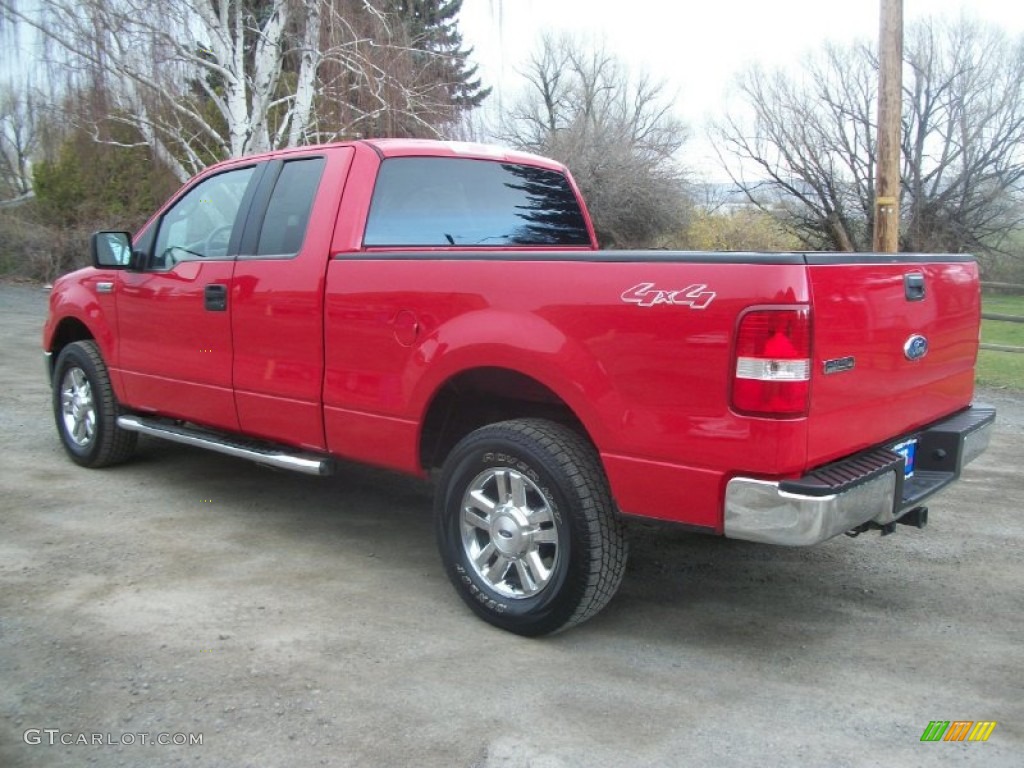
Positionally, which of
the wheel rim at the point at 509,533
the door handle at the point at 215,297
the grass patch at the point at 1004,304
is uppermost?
the door handle at the point at 215,297

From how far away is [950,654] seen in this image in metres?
3.48

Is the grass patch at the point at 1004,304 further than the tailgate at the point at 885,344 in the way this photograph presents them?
Yes

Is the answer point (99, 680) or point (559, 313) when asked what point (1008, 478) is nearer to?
point (559, 313)

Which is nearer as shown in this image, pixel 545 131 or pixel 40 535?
pixel 40 535

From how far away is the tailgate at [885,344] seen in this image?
301 cm

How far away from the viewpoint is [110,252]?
5352 millimetres

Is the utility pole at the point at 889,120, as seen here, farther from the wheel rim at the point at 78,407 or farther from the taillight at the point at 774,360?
the wheel rim at the point at 78,407

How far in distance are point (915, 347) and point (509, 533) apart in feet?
5.74

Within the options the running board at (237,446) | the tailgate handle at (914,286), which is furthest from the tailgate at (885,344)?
the running board at (237,446)

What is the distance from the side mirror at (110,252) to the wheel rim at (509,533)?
2929 millimetres

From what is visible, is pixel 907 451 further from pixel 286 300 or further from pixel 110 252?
pixel 110 252

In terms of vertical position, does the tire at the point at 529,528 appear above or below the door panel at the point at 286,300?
below

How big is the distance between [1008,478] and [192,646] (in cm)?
527

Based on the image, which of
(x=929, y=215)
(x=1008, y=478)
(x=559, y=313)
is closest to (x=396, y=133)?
(x=1008, y=478)
